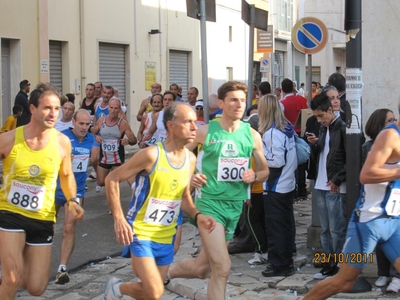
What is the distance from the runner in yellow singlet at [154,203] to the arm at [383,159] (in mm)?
1315

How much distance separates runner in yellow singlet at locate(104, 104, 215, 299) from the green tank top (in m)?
0.58

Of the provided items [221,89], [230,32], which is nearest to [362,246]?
[221,89]

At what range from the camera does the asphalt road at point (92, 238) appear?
8.84 metres

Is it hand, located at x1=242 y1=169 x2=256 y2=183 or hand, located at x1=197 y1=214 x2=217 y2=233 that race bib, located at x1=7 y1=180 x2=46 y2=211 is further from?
hand, located at x1=242 y1=169 x2=256 y2=183

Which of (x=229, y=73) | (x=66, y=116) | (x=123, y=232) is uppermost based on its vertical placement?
(x=229, y=73)

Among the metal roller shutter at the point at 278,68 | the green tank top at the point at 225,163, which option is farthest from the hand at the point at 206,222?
the metal roller shutter at the point at 278,68

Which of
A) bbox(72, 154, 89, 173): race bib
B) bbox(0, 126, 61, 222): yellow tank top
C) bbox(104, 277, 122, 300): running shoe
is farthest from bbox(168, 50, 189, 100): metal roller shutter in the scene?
bbox(104, 277, 122, 300): running shoe

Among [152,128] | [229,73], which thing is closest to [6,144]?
[152,128]

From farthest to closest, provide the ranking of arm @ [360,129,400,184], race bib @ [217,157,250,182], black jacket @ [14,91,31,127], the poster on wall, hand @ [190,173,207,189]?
the poster on wall, black jacket @ [14,91,31,127], race bib @ [217,157,250,182], hand @ [190,173,207,189], arm @ [360,129,400,184]

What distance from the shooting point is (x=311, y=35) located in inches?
520

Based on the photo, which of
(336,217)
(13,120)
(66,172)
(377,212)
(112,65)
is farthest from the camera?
(112,65)

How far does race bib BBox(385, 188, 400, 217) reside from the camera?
18.1 feet

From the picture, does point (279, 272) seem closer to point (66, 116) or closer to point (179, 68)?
point (66, 116)
